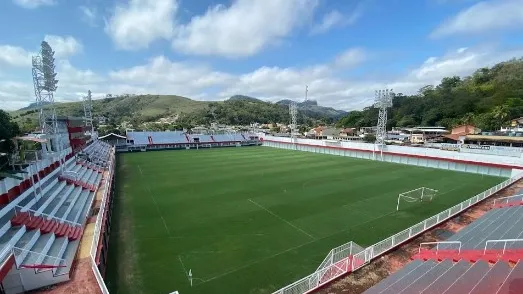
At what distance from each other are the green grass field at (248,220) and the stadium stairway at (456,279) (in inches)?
164

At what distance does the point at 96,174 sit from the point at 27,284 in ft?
57.7

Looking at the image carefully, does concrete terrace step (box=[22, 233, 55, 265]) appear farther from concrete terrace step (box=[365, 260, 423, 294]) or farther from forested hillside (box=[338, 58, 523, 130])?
forested hillside (box=[338, 58, 523, 130])

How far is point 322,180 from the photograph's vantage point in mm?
25797

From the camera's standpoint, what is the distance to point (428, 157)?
33.1 meters

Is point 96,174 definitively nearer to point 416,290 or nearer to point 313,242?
point 313,242

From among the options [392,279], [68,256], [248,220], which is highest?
[392,279]

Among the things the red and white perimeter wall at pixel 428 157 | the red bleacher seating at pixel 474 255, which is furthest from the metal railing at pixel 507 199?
the red and white perimeter wall at pixel 428 157

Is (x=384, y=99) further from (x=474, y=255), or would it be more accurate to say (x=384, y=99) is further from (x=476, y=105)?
(x=476, y=105)

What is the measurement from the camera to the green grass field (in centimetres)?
1069

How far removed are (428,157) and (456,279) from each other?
3074 cm

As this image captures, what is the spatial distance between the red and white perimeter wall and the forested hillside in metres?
36.6

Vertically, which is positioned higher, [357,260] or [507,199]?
[507,199]

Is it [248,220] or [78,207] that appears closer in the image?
[78,207]

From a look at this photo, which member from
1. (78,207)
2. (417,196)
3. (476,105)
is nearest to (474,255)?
(417,196)
